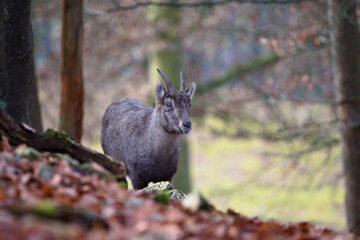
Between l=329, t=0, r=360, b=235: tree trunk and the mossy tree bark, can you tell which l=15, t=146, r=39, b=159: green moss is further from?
the mossy tree bark

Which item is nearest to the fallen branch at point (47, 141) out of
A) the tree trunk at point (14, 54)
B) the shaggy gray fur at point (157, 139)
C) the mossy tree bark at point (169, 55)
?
the tree trunk at point (14, 54)

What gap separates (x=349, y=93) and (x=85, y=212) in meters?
7.76

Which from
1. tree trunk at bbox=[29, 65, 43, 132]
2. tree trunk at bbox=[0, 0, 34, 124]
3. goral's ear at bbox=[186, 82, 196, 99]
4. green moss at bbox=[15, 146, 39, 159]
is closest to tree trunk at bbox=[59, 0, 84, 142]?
tree trunk at bbox=[29, 65, 43, 132]

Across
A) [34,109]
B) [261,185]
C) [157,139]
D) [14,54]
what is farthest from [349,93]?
[14,54]

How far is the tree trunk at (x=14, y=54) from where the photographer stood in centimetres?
693

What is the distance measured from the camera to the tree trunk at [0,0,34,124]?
6.93m

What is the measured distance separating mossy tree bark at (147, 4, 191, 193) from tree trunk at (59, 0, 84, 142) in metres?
5.72

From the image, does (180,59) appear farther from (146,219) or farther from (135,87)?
(146,219)

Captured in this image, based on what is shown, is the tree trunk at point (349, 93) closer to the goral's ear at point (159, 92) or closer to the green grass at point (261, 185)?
the green grass at point (261, 185)

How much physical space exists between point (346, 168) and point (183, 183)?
25.3 feet

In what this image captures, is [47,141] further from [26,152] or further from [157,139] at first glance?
[157,139]

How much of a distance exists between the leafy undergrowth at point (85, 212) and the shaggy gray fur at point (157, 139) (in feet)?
8.97

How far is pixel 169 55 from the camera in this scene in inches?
674

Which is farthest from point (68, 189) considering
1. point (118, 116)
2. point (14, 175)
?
point (118, 116)
